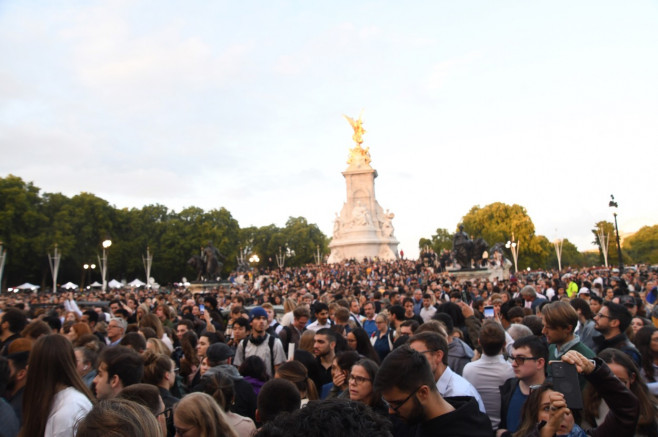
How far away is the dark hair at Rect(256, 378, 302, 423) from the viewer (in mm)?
3674

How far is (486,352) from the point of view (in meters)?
4.72

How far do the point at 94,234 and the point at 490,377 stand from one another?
6087cm

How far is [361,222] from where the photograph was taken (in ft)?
199

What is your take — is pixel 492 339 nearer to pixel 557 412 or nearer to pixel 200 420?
pixel 557 412

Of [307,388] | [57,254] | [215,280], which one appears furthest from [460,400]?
[57,254]

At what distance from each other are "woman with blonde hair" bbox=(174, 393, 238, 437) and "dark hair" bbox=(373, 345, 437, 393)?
1.04 m

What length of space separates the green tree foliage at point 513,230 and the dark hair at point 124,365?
79356mm

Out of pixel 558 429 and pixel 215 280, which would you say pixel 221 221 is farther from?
pixel 558 429

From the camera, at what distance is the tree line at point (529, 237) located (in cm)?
8212

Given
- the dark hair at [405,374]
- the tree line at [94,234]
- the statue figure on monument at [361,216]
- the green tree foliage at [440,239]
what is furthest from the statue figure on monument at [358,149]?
the dark hair at [405,374]

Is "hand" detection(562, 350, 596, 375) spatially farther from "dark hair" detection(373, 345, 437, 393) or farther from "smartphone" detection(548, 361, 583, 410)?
"dark hair" detection(373, 345, 437, 393)

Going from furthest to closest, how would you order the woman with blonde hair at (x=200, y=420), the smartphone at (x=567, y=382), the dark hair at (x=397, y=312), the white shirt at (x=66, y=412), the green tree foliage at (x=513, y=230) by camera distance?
the green tree foliage at (x=513, y=230)
the dark hair at (x=397, y=312)
the white shirt at (x=66, y=412)
the woman with blonde hair at (x=200, y=420)
the smartphone at (x=567, y=382)

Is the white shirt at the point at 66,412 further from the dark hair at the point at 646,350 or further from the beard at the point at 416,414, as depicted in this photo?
the dark hair at the point at 646,350

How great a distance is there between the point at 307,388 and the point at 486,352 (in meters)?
1.61
